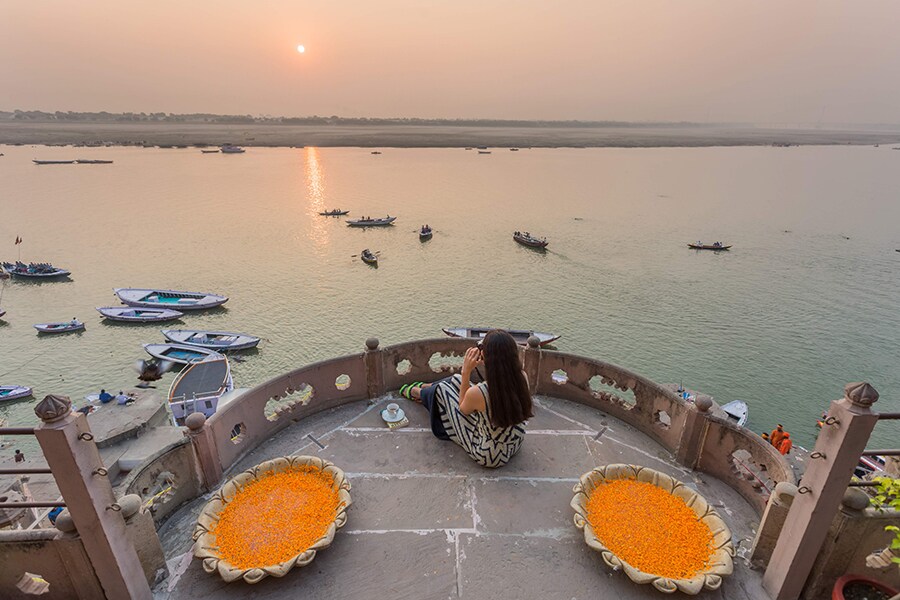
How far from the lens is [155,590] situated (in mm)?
5645

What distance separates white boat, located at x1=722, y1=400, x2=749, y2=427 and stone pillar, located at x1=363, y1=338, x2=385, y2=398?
1968cm

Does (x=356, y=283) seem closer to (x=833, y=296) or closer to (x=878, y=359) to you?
(x=878, y=359)

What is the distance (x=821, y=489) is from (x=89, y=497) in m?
7.70

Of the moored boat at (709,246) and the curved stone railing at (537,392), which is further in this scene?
the moored boat at (709,246)

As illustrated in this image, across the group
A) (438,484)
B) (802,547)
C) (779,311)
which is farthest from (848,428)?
(779,311)

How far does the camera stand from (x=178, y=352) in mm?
29250

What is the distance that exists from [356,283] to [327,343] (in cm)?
1138

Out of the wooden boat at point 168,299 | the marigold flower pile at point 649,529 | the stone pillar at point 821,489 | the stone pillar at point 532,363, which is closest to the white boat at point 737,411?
the stone pillar at point 532,363

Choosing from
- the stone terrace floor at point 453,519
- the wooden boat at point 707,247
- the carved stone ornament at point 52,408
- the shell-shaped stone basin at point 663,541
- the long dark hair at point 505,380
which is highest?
the carved stone ornament at point 52,408

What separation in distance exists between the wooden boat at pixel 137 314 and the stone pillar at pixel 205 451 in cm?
3193

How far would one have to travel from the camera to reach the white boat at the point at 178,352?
28422mm

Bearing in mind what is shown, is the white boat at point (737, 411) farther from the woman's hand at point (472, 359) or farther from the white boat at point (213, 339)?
the white boat at point (213, 339)

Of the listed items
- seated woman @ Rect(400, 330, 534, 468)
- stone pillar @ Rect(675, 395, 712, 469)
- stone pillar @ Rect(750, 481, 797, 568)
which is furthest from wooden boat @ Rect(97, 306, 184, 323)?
stone pillar @ Rect(750, 481, 797, 568)

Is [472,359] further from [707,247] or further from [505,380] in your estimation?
[707,247]
